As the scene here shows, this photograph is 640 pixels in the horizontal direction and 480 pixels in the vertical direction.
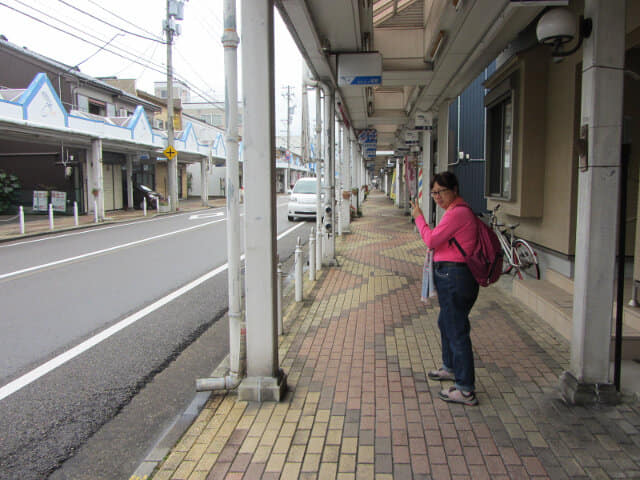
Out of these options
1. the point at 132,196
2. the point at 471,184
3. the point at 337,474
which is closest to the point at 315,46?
the point at 337,474

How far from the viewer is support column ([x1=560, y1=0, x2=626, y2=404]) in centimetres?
341

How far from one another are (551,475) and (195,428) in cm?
240

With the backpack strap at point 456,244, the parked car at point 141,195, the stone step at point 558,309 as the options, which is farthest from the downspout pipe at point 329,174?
the parked car at point 141,195

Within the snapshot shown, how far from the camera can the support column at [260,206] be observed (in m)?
3.71

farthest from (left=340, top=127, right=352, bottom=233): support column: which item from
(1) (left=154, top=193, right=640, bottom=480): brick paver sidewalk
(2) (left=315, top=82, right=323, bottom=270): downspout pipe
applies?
(1) (left=154, top=193, right=640, bottom=480): brick paver sidewalk

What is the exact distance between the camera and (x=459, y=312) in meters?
3.72

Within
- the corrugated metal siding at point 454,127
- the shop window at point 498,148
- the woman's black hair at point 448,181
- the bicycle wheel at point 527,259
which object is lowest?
the bicycle wheel at point 527,259

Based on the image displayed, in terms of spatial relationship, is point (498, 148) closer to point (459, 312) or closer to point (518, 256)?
point (518, 256)

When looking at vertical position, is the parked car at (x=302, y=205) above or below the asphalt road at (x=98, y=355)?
above

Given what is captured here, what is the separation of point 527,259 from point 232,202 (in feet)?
17.9

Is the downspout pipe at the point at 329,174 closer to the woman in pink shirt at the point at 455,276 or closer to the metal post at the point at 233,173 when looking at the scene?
the metal post at the point at 233,173

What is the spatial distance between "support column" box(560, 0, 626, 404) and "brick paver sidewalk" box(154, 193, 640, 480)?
0.32 m

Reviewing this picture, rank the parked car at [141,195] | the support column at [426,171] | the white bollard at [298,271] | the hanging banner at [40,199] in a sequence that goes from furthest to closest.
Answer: the parked car at [141,195], the hanging banner at [40,199], the support column at [426,171], the white bollard at [298,271]

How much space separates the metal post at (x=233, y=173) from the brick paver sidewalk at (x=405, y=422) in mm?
529
